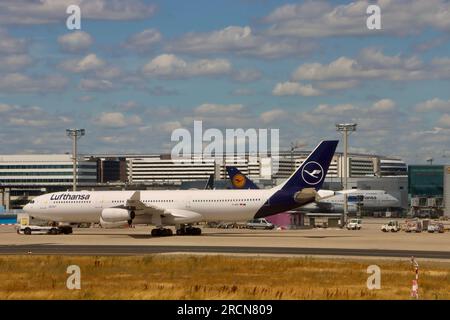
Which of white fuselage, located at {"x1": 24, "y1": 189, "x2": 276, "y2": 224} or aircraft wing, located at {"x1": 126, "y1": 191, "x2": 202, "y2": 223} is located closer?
white fuselage, located at {"x1": 24, "y1": 189, "x2": 276, "y2": 224}

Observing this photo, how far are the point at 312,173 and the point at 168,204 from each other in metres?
14.1

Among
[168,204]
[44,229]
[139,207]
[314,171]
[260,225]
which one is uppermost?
[314,171]

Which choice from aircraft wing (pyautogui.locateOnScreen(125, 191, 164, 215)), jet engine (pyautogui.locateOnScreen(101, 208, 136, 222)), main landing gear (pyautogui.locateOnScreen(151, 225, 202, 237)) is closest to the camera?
jet engine (pyautogui.locateOnScreen(101, 208, 136, 222))

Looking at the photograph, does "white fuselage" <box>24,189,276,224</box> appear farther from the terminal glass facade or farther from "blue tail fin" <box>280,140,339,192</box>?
the terminal glass facade

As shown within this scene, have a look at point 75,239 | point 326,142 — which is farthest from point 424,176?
point 75,239

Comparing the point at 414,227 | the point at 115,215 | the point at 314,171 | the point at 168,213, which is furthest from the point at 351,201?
the point at 115,215

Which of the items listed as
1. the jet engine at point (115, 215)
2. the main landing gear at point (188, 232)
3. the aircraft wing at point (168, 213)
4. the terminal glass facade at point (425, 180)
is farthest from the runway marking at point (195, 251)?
the terminal glass facade at point (425, 180)

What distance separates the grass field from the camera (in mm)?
31859

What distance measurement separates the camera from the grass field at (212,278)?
105ft

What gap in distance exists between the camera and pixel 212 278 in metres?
37.5

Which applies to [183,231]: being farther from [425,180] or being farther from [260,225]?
[425,180]

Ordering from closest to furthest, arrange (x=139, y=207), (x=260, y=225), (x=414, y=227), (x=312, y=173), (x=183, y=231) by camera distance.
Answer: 1. (x=312, y=173)
2. (x=139, y=207)
3. (x=183, y=231)
4. (x=414, y=227)
5. (x=260, y=225)

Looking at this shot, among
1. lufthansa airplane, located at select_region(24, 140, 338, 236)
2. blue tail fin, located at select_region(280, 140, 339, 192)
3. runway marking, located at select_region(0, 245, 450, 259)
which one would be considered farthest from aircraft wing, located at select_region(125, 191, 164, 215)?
runway marking, located at select_region(0, 245, 450, 259)
